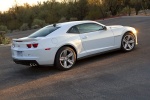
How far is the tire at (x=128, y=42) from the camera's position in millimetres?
11359

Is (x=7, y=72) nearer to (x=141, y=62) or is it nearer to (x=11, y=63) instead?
(x=11, y=63)

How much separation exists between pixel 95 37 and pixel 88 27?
420 millimetres

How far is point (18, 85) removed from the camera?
27.2 feet

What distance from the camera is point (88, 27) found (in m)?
10.6

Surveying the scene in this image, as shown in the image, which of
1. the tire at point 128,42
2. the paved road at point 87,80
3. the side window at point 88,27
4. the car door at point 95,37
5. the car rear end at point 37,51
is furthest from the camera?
the tire at point 128,42

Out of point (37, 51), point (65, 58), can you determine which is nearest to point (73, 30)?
point (65, 58)

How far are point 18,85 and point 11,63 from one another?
12.5 feet

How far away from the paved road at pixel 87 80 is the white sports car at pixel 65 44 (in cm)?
36

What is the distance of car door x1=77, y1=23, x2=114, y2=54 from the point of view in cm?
1030

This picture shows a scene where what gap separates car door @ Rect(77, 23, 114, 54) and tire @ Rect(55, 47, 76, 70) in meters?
0.62

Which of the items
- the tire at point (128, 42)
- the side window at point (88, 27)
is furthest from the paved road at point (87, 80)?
the side window at point (88, 27)

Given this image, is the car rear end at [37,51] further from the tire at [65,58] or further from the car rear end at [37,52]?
the tire at [65,58]

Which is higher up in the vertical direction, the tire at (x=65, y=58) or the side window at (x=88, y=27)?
the side window at (x=88, y=27)

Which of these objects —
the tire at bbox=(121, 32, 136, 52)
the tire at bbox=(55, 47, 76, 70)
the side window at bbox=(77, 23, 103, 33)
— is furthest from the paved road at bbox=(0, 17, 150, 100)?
the side window at bbox=(77, 23, 103, 33)
